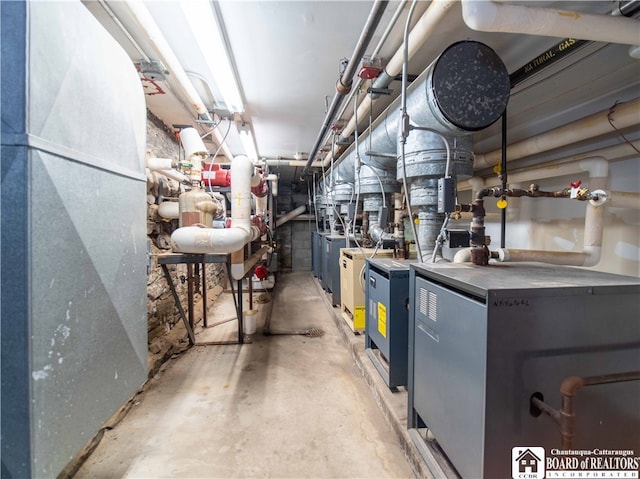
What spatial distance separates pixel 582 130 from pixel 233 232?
7.44ft

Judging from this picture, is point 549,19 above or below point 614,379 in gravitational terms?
above

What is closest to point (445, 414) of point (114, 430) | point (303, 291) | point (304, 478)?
point (304, 478)

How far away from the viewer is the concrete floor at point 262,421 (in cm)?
132

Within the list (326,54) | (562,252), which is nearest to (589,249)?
(562,252)

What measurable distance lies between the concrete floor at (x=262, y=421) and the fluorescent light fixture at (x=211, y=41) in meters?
2.11

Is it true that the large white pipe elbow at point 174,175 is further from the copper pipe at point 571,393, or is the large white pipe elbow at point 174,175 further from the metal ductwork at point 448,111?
the copper pipe at point 571,393

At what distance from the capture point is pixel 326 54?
1683 millimetres

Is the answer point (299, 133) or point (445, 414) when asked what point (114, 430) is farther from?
point (299, 133)

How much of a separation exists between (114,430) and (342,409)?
135 cm

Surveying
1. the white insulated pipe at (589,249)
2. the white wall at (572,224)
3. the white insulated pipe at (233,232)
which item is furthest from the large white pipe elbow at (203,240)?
the white wall at (572,224)

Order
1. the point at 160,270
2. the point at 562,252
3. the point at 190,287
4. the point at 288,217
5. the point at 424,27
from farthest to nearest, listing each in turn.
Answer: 1. the point at 288,217
2. the point at 190,287
3. the point at 160,270
4. the point at 562,252
5. the point at 424,27

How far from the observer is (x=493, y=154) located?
2172 millimetres

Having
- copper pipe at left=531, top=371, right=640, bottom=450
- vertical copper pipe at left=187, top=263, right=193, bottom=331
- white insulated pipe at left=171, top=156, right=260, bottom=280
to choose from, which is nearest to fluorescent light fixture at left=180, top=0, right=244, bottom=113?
white insulated pipe at left=171, top=156, right=260, bottom=280

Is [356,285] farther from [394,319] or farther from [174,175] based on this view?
[174,175]
